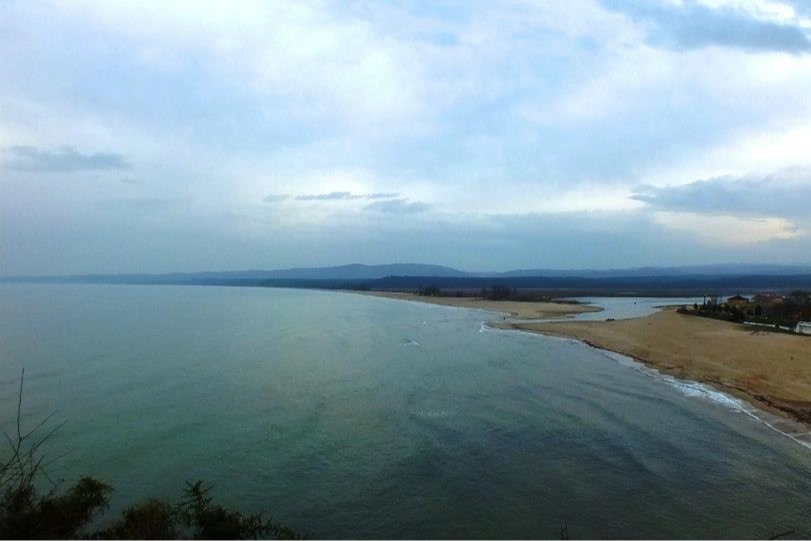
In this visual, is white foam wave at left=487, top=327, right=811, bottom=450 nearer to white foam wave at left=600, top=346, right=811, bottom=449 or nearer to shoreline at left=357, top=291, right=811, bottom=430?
white foam wave at left=600, top=346, right=811, bottom=449

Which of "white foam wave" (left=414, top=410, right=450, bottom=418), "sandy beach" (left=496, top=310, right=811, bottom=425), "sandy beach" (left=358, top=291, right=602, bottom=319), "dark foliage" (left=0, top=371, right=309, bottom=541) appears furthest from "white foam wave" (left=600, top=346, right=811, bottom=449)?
"sandy beach" (left=358, top=291, right=602, bottom=319)

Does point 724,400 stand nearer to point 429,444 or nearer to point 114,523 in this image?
point 429,444

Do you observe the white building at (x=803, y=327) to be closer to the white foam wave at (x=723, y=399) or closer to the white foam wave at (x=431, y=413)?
the white foam wave at (x=723, y=399)

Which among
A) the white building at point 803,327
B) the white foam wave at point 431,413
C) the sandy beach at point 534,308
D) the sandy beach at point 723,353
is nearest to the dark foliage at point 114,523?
the white foam wave at point 431,413

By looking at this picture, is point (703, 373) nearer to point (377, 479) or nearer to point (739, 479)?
→ point (739, 479)

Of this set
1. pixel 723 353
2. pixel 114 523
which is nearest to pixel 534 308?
pixel 723 353
